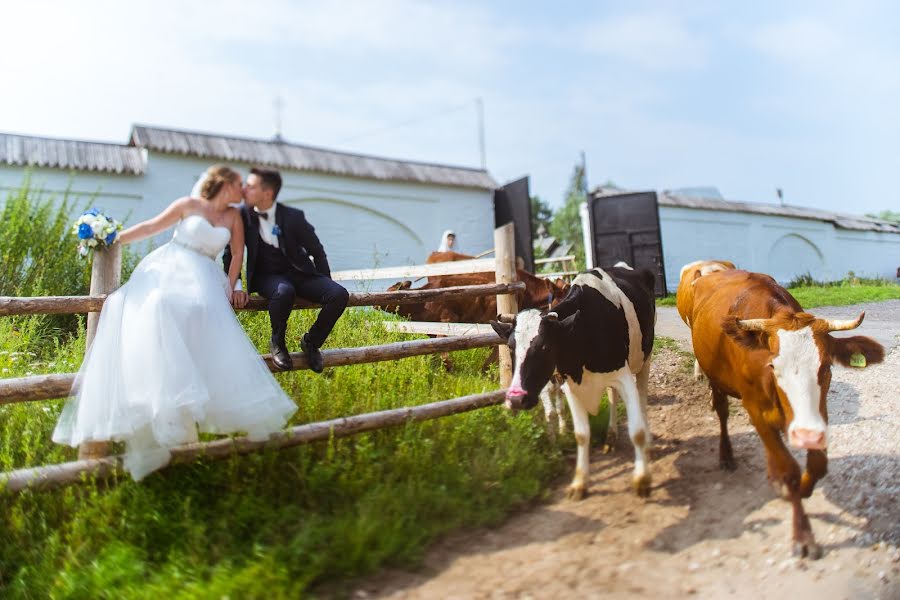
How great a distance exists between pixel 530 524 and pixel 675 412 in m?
2.51

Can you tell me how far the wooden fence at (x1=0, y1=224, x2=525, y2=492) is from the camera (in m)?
3.37

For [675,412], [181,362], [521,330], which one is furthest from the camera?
[675,412]

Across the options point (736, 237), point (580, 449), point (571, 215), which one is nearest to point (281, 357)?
point (580, 449)

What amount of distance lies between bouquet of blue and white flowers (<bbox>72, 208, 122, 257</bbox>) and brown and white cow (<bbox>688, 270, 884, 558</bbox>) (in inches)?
136

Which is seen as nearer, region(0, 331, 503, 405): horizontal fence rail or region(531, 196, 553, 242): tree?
region(0, 331, 503, 405): horizontal fence rail

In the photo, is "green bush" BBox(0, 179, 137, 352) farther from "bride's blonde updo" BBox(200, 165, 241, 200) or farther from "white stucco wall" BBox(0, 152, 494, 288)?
"bride's blonde updo" BBox(200, 165, 241, 200)

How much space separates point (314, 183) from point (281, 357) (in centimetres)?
937

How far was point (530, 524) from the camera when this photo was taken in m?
3.76

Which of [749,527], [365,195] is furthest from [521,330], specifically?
[365,195]

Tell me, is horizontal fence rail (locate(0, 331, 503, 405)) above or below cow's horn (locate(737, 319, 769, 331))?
below

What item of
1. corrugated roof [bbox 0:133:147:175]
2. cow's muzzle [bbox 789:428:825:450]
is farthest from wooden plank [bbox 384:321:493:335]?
corrugated roof [bbox 0:133:147:175]

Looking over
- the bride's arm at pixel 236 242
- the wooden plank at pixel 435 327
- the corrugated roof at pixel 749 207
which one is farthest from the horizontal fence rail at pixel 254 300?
the corrugated roof at pixel 749 207

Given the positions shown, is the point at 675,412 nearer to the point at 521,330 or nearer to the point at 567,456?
the point at 567,456

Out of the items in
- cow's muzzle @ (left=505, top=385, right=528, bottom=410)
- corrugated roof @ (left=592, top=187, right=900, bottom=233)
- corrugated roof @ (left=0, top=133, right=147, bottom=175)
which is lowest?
cow's muzzle @ (left=505, top=385, right=528, bottom=410)
